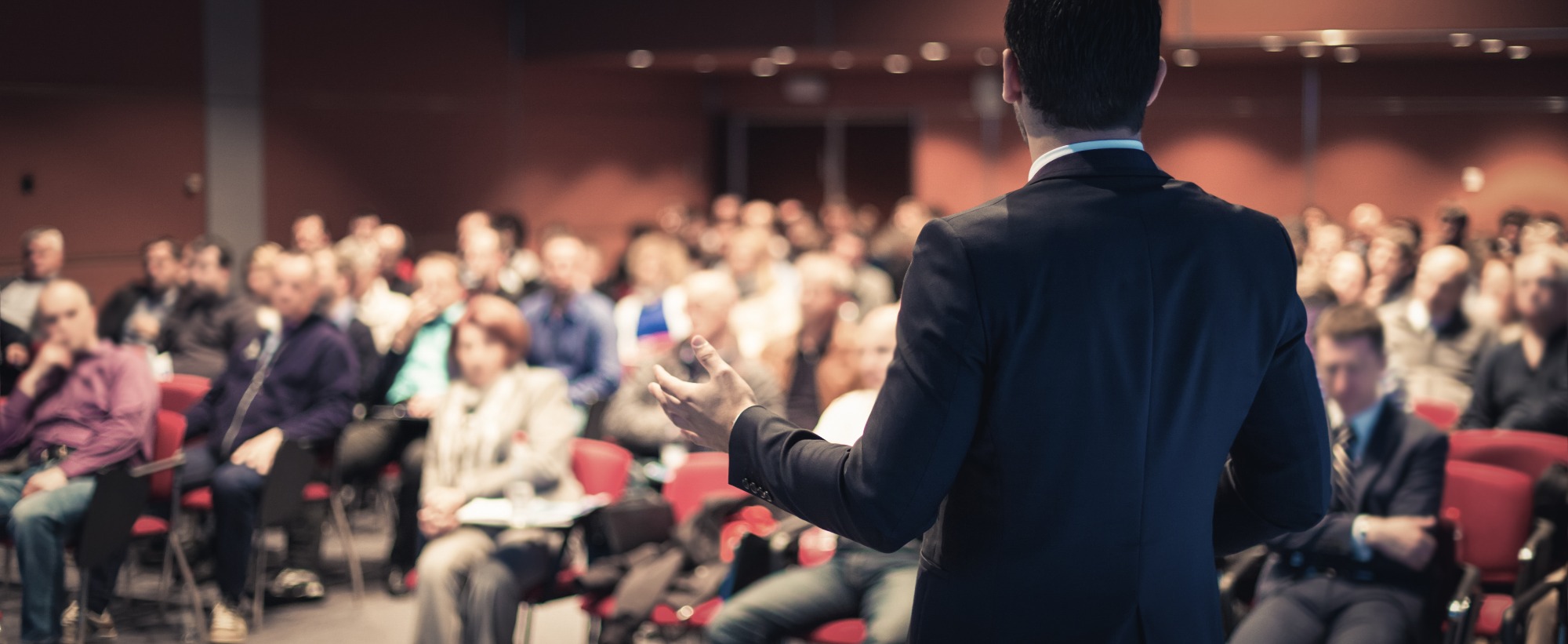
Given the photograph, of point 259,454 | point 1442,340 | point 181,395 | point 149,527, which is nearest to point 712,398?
point 149,527

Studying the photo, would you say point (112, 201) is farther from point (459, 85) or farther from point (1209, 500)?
point (1209, 500)

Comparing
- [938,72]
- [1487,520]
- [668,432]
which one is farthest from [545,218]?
[1487,520]

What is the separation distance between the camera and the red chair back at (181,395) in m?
5.75

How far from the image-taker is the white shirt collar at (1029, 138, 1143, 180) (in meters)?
1.37

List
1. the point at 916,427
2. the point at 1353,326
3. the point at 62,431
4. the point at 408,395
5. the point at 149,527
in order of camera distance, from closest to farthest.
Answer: the point at 916,427 < the point at 1353,326 < the point at 62,431 < the point at 149,527 < the point at 408,395

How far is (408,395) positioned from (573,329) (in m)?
0.87

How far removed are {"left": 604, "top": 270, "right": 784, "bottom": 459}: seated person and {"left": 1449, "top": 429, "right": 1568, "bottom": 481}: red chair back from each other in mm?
2368

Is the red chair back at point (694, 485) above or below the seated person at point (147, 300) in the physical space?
below

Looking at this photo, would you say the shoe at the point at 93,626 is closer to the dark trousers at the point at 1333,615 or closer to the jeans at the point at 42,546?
the jeans at the point at 42,546

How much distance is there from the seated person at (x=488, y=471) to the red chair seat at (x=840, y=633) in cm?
95

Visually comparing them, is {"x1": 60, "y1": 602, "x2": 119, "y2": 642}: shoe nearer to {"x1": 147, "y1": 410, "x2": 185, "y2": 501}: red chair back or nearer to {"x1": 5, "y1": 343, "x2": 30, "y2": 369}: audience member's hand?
{"x1": 147, "y1": 410, "x2": 185, "y2": 501}: red chair back

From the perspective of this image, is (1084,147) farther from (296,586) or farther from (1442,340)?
(1442,340)

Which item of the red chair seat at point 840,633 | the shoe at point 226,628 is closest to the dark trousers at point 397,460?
the shoe at point 226,628

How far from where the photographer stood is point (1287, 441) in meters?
1.45
